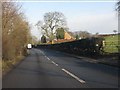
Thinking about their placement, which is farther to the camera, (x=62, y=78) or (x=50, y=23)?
(x=50, y=23)

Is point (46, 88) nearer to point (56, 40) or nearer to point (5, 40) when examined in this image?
point (5, 40)

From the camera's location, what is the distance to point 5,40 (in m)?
29.7

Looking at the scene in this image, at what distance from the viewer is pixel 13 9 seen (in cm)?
3491

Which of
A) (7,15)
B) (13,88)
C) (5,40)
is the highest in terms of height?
(7,15)

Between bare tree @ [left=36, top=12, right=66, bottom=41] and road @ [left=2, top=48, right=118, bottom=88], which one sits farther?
bare tree @ [left=36, top=12, right=66, bottom=41]

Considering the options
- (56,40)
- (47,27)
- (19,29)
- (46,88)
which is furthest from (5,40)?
(56,40)

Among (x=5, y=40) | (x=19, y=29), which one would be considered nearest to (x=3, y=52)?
(x=5, y=40)

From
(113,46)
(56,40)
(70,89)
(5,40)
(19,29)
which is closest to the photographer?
(70,89)

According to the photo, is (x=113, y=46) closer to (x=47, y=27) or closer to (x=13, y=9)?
(x=13, y=9)

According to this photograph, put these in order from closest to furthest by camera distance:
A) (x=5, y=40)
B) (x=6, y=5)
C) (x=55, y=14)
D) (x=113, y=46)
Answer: (x=5, y=40), (x=6, y=5), (x=113, y=46), (x=55, y=14)

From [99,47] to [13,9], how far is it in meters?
11.9

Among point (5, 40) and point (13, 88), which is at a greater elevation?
point (5, 40)

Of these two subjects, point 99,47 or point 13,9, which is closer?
point 13,9

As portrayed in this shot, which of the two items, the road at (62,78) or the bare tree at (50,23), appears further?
the bare tree at (50,23)
